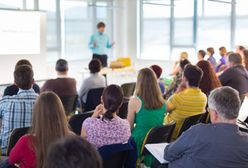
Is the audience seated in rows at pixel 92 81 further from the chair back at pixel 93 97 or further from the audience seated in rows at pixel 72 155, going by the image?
the audience seated in rows at pixel 72 155

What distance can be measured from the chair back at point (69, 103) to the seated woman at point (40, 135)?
2436mm

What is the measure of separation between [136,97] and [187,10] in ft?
25.3

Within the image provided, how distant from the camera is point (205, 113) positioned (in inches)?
151

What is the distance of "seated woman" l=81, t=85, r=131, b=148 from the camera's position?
9.23ft

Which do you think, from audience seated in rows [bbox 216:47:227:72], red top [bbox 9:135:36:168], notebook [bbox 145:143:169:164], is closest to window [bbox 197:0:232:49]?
audience seated in rows [bbox 216:47:227:72]

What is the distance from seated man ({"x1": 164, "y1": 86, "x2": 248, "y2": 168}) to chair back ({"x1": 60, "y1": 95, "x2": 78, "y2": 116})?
9.00ft

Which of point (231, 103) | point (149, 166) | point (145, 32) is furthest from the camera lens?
point (145, 32)

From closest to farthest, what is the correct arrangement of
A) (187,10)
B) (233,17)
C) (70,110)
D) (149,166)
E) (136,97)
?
(149,166) < (136,97) < (70,110) < (233,17) < (187,10)

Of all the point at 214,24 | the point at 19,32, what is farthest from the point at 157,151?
the point at 214,24

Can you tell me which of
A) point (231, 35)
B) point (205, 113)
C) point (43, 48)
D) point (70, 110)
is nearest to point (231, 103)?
point (205, 113)

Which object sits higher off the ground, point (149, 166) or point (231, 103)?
point (231, 103)

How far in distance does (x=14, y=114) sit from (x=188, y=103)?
1716 millimetres

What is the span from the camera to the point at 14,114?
132 inches

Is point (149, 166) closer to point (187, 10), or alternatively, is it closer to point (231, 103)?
point (231, 103)
